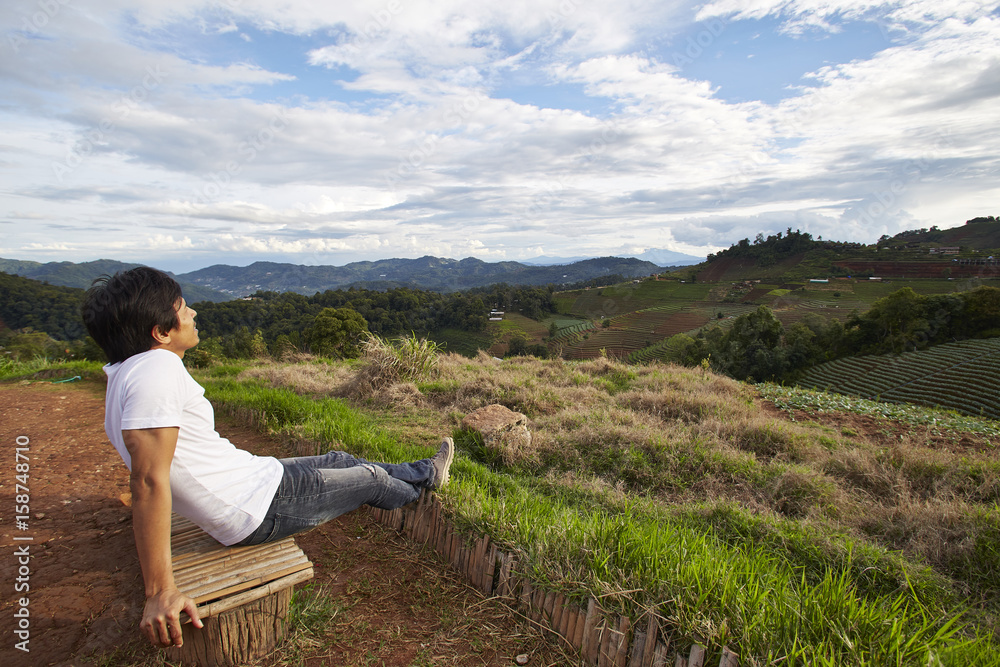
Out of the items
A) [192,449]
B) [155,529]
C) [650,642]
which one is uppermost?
[192,449]

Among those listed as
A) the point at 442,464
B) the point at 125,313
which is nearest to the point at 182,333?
the point at 125,313

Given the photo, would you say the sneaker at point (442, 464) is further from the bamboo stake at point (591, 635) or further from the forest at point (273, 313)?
the forest at point (273, 313)

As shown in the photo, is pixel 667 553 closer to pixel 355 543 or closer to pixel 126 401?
pixel 355 543

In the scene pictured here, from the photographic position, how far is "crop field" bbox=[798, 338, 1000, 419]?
17375mm

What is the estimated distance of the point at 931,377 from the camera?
2072 cm

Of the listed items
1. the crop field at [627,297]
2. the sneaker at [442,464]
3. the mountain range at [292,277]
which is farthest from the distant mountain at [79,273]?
the sneaker at [442,464]

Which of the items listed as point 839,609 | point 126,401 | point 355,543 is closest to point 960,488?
point 839,609

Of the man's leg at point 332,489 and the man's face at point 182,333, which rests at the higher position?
the man's face at point 182,333

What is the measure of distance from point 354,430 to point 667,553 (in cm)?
291

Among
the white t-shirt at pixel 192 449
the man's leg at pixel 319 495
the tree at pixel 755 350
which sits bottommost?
the tree at pixel 755 350

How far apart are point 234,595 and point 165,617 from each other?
26 cm

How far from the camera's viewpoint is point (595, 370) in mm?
9250

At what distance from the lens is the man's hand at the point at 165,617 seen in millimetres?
1430

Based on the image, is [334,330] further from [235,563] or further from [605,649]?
[605,649]
